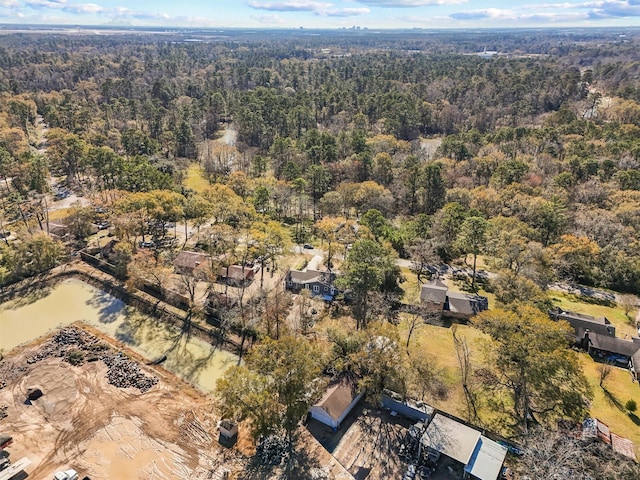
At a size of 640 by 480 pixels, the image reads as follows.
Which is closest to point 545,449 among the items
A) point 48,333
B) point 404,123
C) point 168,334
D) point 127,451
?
point 127,451

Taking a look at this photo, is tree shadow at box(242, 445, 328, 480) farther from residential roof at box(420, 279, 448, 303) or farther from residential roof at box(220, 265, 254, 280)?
residential roof at box(220, 265, 254, 280)

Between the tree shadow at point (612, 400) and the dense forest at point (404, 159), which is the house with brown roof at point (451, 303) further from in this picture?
the tree shadow at point (612, 400)

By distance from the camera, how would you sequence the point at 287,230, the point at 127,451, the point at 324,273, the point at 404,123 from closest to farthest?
1. the point at 127,451
2. the point at 324,273
3. the point at 287,230
4. the point at 404,123

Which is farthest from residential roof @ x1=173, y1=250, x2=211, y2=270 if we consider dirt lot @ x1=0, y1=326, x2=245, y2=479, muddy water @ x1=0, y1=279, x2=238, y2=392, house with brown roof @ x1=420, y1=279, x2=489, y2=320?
house with brown roof @ x1=420, y1=279, x2=489, y2=320

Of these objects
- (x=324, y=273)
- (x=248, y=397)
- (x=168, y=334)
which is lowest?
(x=168, y=334)

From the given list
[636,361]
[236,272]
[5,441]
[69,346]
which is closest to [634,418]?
[636,361]

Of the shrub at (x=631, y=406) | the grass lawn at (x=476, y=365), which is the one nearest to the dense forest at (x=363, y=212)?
the grass lawn at (x=476, y=365)

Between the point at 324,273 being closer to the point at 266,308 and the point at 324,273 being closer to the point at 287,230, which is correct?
the point at 266,308
